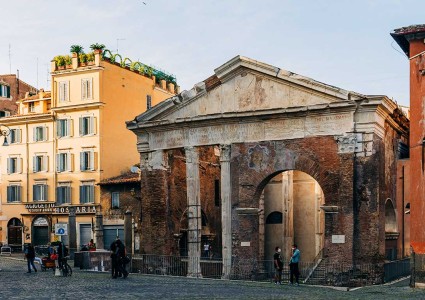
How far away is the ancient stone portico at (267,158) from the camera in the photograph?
31.9 m

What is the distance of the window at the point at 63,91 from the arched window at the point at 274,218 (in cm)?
2031

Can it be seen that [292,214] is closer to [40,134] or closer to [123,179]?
[123,179]

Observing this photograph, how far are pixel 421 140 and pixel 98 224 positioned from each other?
2863 centimetres

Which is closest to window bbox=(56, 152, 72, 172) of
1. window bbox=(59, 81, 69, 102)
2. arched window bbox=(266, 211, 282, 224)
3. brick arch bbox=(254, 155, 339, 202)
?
→ window bbox=(59, 81, 69, 102)

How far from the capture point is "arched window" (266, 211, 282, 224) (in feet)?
132

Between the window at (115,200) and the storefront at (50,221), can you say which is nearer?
the window at (115,200)

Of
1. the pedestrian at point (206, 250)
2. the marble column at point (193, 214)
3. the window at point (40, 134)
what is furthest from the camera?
the window at point (40, 134)

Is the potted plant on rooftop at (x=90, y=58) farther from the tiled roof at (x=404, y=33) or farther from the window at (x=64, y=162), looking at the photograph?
the tiled roof at (x=404, y=33)

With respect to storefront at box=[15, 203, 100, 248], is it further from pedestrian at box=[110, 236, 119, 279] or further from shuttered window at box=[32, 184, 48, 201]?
pedestrian at box=[110, 236, 119, 279]

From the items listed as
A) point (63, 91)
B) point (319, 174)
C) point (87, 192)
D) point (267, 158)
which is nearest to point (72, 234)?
point (87, 192)

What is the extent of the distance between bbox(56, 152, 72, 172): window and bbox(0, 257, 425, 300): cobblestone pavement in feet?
68.4

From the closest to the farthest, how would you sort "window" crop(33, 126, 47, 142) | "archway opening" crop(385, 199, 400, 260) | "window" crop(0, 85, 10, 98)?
"archway opening" crop(385, 199, 400, 260) → "window" crop(33, 126, 47, 142) → "window" crop(0, 85, 10, 98)

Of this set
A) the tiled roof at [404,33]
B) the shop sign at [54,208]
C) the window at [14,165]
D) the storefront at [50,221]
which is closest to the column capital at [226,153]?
the tiled roof at [404,33]

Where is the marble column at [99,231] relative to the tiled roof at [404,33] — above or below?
below
